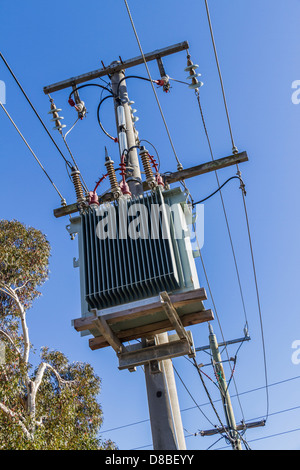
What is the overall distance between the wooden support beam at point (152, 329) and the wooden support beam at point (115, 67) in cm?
428

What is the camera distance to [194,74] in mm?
8008

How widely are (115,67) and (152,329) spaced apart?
436 cm

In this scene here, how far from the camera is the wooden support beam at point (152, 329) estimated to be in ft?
19.5

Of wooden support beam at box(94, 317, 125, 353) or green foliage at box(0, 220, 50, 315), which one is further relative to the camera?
green foliage at box(0, 220, 50, 315)

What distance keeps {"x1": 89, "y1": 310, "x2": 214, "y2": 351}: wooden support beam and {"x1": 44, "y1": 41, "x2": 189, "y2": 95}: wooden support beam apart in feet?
14.0

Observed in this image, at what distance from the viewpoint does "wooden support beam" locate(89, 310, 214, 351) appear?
234 inches

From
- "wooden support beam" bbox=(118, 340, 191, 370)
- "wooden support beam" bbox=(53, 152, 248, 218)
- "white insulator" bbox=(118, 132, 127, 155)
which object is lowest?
"wooden support beam" bbox=(118, 340, 191, 370)

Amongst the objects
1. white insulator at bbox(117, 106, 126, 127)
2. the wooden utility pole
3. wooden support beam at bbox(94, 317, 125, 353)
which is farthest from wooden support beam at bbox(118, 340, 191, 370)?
white insulator at bbox(117, 106, 126, 127)

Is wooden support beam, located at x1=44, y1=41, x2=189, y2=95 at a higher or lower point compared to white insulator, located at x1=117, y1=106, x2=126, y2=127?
higher

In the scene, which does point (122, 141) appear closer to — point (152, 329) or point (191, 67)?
point (191, 67)

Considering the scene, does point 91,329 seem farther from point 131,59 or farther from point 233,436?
point 233,436

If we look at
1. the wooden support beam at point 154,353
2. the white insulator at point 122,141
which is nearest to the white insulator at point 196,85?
the white insulator at point 122,141

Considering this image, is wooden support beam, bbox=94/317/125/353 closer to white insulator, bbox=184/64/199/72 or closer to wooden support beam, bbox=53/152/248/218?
wooden support beam, bbox=53/152/248/218

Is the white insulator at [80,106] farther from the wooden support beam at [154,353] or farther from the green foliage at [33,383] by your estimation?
the green foliage at [33,383]
